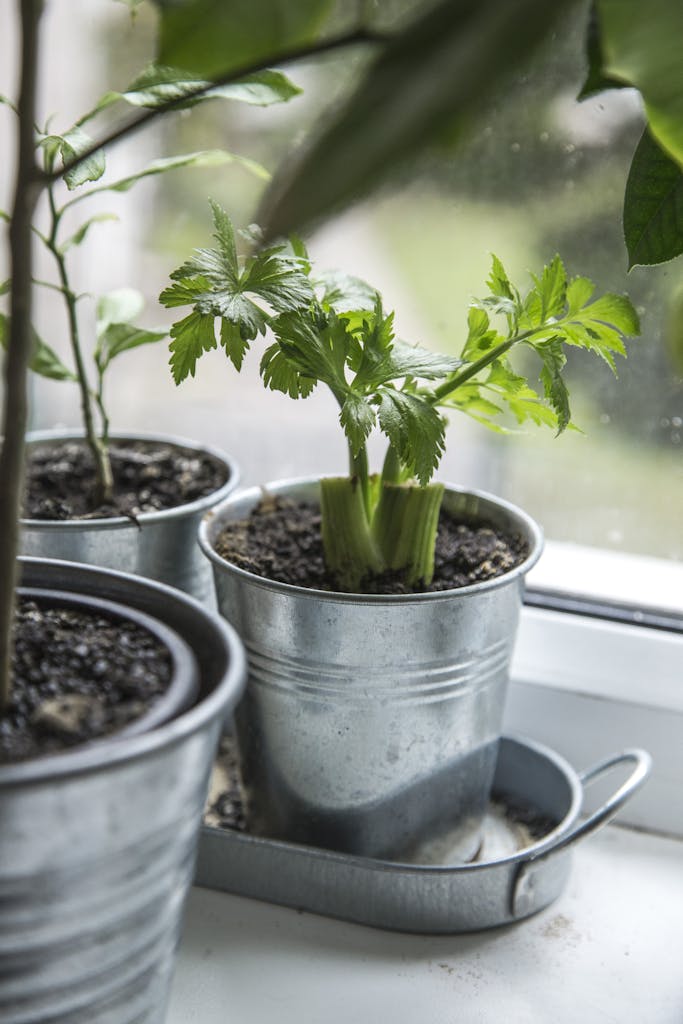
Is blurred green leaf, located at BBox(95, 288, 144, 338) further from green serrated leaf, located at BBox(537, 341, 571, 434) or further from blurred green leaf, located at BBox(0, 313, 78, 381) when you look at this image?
green serrated leaf, located at BBox(537, 341, 571, 434)

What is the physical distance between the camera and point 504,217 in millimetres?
950

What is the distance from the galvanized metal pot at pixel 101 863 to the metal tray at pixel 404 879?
0.25 metres

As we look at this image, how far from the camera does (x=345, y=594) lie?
0.67 metres

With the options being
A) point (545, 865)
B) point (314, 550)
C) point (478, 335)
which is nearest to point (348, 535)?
point (314, 550)

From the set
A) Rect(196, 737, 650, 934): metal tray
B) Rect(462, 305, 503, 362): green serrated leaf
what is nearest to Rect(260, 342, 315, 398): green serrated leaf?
Rect(462, 305, 503, 362): green serrated leaf

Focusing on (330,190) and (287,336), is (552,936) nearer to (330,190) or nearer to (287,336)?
(287,336)

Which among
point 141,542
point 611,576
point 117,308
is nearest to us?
point 141,542

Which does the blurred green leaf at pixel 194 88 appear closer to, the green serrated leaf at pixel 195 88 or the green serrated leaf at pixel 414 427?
the green serrated leaf at pixel 195 88

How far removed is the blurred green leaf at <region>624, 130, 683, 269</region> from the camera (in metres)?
0.64

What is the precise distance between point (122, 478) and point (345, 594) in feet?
1.12

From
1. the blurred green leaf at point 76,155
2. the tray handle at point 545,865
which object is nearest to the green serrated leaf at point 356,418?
the blurred green leaf at point 76,155

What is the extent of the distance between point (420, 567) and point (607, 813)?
22 centimetres

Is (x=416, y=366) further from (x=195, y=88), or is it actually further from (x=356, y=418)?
(x=195, y=88)

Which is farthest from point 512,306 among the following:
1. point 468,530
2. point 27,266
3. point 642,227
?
point 27,266
